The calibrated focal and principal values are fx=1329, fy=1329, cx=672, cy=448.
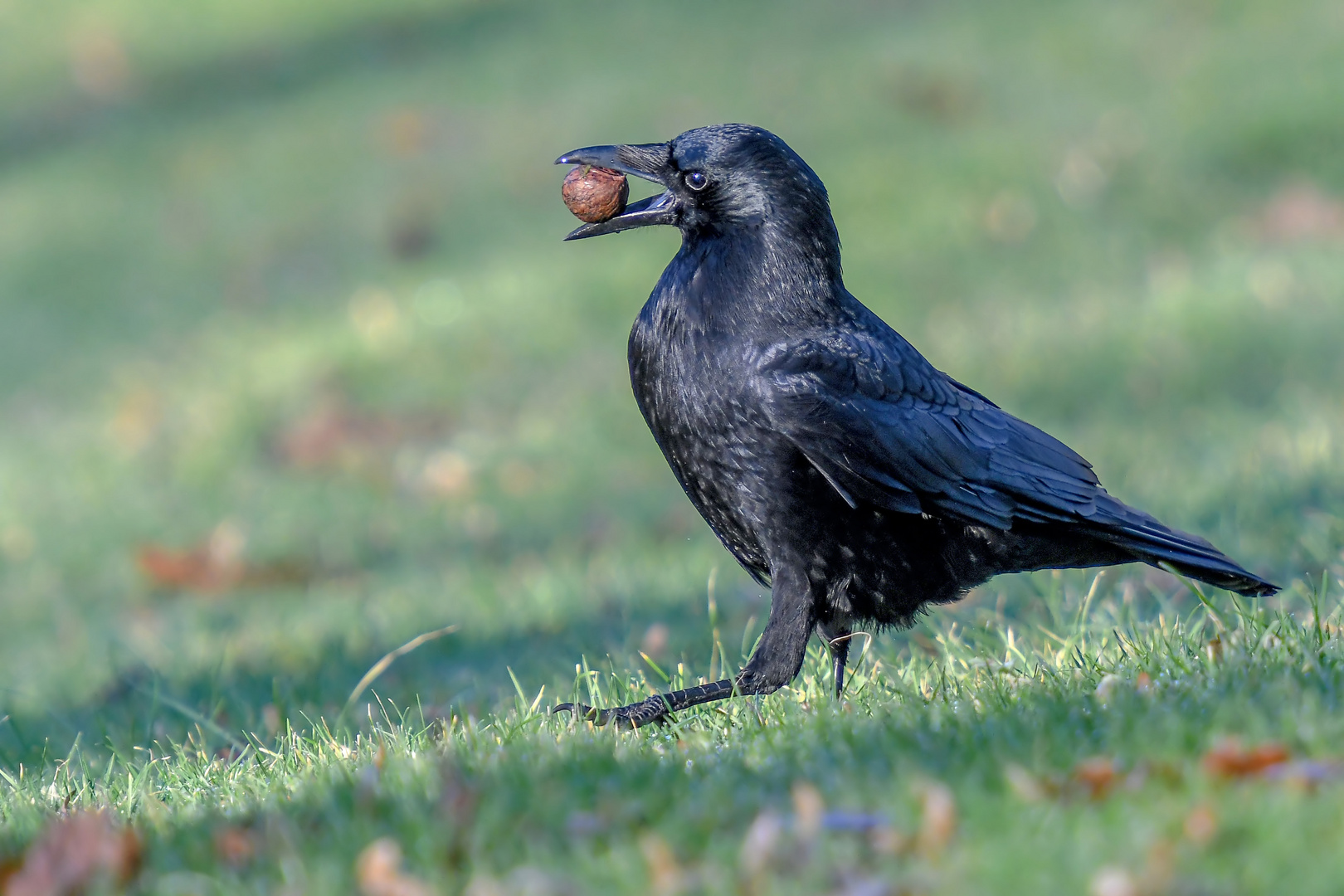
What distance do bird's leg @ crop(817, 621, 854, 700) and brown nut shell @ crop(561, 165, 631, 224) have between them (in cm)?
137

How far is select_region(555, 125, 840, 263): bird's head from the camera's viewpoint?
3.78 m

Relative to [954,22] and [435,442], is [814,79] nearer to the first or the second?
[954,22]

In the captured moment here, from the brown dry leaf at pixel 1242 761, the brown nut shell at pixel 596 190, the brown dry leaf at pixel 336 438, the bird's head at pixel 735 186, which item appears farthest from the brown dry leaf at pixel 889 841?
the brown dry leaf at pixel 336 438

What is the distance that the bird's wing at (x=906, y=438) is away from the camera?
139 inches

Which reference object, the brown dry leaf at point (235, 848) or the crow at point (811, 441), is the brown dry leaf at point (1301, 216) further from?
the brown dry leaf at point (235, 848)

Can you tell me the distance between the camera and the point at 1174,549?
146 inches

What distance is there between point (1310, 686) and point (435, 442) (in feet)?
22.5

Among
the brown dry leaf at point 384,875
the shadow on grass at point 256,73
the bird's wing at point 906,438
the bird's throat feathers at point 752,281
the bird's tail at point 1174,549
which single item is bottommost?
the brown dry leaf at point 384,875

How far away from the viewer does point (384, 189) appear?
1245cm

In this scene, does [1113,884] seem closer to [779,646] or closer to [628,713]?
[628,713]

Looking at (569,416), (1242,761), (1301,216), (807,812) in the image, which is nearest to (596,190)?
(807,812)

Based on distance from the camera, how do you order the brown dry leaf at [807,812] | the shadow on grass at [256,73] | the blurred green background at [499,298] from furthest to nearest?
the shadow on grass at [256,73] < the blurred green background at [499,298] < the brown dry leaf at [807,812]

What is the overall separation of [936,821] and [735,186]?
82.7 inches

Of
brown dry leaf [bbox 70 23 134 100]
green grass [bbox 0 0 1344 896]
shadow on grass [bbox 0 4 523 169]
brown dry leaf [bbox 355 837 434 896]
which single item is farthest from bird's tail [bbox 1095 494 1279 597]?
brown dry leaf [bbox 70 23 134 100]
